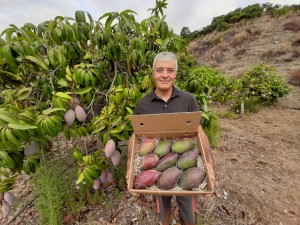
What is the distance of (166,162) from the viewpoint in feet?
4.00

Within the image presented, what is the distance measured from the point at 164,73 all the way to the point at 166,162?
1.95 ft

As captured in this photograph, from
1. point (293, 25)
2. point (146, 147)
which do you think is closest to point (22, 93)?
point (146, 147)

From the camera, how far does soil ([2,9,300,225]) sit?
2406mm

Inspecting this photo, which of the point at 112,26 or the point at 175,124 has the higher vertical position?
the point at 112,26

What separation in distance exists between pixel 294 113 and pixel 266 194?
4527mm

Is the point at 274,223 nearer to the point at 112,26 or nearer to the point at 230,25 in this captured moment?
the point at 112,26

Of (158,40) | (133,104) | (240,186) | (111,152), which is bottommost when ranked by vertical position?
(240,186)

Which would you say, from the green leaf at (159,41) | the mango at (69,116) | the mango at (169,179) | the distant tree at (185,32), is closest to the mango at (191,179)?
the mango at (169,179)

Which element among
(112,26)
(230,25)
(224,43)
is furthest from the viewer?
(230,25)

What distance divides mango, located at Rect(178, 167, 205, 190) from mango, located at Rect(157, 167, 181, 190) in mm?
31

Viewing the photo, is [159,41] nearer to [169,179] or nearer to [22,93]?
[22,93]

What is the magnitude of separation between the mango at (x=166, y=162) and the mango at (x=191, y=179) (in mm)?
97

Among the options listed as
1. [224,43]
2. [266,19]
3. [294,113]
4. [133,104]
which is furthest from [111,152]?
[266,19]

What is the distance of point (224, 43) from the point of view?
16.1 meters
